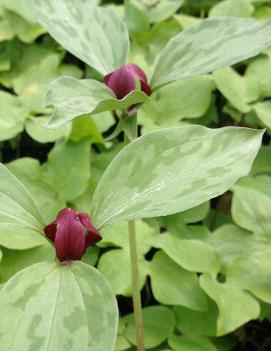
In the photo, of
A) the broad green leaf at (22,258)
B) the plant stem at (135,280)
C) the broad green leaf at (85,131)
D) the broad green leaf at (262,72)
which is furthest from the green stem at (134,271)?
the broad green leaf at (262,72)

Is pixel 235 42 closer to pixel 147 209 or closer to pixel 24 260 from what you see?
pixel 147 209

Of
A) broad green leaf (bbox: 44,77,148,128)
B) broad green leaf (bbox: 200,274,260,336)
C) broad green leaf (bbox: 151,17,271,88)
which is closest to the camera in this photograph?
broad green leaf (bbox: 44,77,148,128)

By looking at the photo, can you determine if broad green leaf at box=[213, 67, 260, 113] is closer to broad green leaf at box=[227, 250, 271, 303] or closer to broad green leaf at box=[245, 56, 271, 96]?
broad green leaf at box=[245, 56, 271, 96]

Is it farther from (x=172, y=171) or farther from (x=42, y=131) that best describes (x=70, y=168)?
(x=172, y=171)

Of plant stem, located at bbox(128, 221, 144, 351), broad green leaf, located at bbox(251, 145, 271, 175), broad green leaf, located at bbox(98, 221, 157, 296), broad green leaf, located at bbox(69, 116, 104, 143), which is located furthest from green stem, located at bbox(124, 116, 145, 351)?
broad green leaf, located at bbox(251, 145, 271, 175)

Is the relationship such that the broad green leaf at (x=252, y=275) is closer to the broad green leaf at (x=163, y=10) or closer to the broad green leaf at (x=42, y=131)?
the broad green leaf at (x=42, y=131)

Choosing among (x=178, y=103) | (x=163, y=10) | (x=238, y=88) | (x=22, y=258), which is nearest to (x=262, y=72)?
(x=238, y=88)
